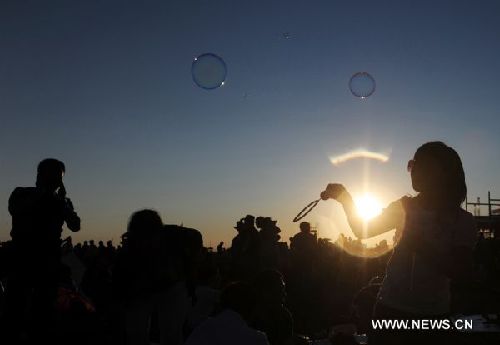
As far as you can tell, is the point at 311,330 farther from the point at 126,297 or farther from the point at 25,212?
the point at 25,212

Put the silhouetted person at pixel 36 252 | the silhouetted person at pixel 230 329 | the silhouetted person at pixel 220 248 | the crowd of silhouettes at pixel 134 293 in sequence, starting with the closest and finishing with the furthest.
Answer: the silhouetted person at pixel 230 329 < the crowd of silhouettes at pixel 134 293 < the silhouetted person at pixel 36 252 < the silhouetted person at pixel 220 248

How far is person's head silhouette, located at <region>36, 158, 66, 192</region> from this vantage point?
5.54m

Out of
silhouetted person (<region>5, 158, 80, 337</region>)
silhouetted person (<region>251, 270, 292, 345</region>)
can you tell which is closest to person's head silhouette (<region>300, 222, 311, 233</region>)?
silhouetted person (<region>251, 270, 292, 345</region>)

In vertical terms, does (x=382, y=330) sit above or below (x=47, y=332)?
above

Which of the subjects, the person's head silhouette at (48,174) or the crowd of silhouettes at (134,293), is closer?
the crowd of silhouettes at (134,293)

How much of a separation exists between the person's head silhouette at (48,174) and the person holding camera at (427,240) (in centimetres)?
383

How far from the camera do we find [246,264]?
11.7m

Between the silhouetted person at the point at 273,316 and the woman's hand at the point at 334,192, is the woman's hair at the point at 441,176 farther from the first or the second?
the silhouetted person at the point at 273,316

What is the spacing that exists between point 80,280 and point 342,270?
34.5 feet

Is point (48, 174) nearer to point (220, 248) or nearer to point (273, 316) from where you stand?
point (273, 316)

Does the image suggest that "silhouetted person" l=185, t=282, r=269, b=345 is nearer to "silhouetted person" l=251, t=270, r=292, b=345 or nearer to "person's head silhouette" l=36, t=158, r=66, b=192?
"silhouetted person" l=251, t=270, r=292, b=345

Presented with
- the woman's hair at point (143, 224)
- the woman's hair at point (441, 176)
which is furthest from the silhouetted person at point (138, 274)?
the woman's hair at point (441, 176)

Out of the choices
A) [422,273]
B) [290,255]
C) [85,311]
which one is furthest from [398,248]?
[290,255]

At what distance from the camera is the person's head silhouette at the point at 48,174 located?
18.2 ft
